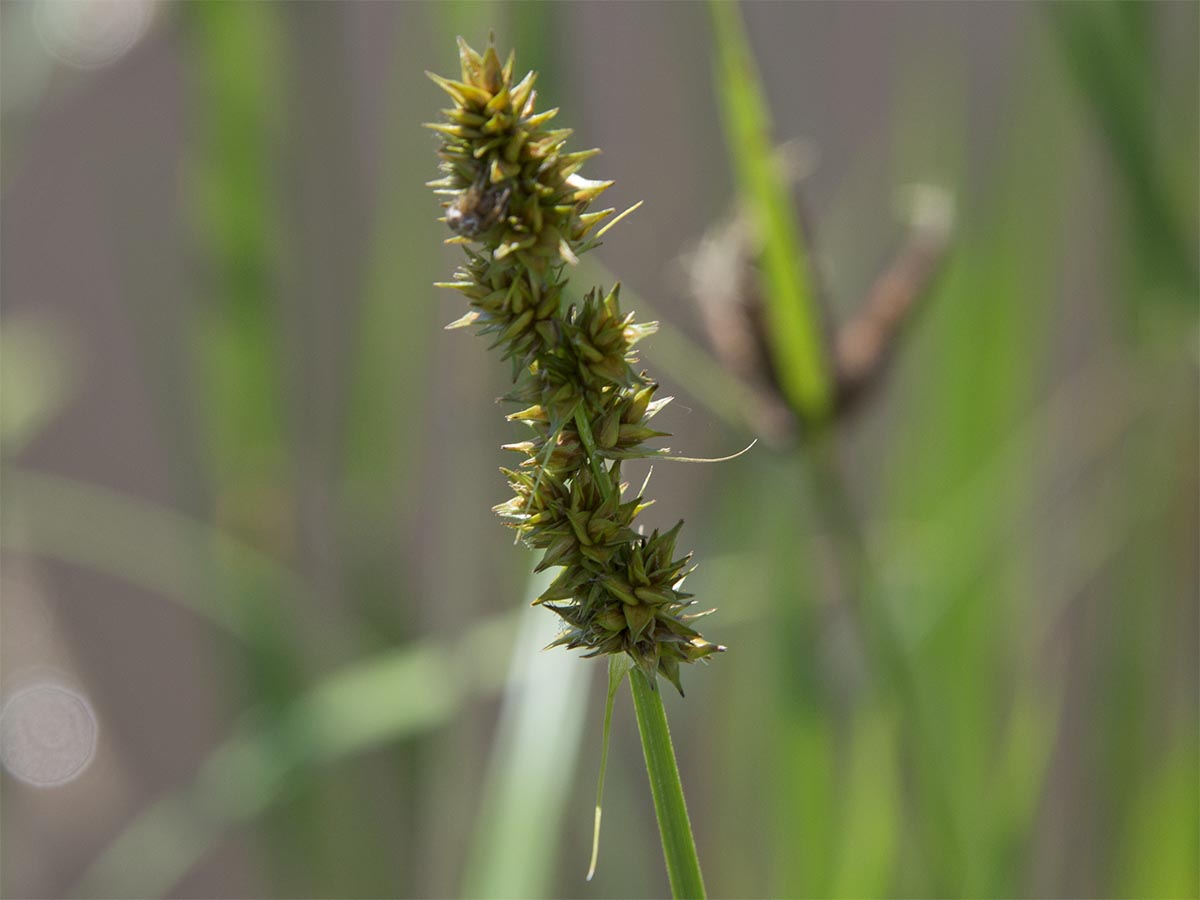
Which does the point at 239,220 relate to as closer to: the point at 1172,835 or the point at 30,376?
the point at 30,376

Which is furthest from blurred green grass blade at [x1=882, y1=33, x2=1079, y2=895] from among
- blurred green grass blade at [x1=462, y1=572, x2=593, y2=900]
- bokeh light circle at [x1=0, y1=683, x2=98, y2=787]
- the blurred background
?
bokeh light circle at [x1=0, y1=683, x2=98, y2=787]

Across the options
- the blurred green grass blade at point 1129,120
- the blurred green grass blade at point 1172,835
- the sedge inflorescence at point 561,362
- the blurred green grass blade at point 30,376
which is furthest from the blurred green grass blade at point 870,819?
the blurred green grass blade at point 30,376

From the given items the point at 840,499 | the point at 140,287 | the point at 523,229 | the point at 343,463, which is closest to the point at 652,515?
the point at 343,463

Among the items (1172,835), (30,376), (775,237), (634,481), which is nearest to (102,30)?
(30,376)

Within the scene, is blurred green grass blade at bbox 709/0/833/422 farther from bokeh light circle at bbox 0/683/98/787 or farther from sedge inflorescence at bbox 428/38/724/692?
bokeh light circle at bbox 0/683/98/787

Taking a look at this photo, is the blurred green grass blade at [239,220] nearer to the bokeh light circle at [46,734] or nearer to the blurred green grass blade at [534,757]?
the blurred green grass blade at [534,757]

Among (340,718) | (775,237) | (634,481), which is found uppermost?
(634,481)

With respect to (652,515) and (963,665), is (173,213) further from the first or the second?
(963,665)

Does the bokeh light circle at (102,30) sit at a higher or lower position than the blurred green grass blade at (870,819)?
higher
